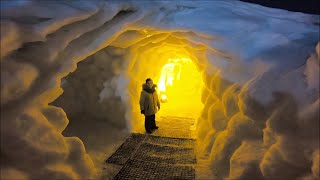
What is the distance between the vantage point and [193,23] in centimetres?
578

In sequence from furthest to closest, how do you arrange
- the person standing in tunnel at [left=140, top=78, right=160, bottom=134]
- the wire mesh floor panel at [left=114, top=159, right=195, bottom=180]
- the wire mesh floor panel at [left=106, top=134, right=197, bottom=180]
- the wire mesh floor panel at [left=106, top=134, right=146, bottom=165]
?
the person standing in tunnel at [left=140, top=78, right=160, bottom=134] < the wire mesh floor panel at [left=106, top=134, right=146, bottom=165] < the wire mesh floor panel at [left=106, top=134, right=197, bottom=180] < the wire mesh floor panel at [left=114, top=159, right=195, bottom=180]

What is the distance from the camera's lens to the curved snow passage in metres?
3.87

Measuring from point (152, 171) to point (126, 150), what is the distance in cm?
121

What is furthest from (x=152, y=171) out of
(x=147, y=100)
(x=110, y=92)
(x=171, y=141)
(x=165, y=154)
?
(x=110, y=92)

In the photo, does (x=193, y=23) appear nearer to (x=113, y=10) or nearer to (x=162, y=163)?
(x=113, y=10)

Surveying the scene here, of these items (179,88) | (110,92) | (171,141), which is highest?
(110,92)

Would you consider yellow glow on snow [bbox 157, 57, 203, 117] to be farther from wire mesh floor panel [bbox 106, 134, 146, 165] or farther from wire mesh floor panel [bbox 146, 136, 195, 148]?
wire mesh floor panel [bbox 106, 134, 146, 165]

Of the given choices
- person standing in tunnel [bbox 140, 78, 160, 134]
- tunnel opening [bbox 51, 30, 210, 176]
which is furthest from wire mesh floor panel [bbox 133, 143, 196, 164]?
person standing in tunnel [bbox 140, 78, 160, 134]

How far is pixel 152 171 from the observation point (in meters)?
5.99

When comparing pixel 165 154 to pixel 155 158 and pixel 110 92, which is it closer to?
pixel 155 158

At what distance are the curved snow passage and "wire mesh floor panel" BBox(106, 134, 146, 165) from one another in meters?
1.06

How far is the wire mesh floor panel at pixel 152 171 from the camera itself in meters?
5.78

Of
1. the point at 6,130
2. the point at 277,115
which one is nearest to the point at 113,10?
the point at 6,130

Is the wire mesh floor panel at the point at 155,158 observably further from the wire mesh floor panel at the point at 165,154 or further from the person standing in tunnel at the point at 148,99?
the person standing in tunnel at the point at 148,99
